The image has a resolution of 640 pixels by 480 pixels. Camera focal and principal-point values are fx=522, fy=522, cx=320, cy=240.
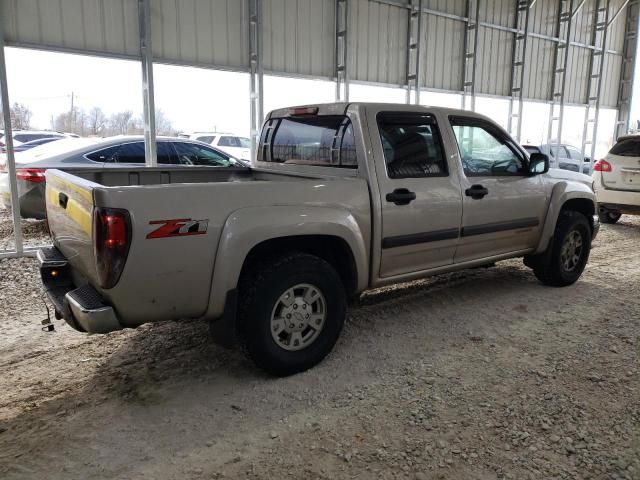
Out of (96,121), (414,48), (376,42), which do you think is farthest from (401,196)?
(414,48)

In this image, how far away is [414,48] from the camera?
9945 millimetres

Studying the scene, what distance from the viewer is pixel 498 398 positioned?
3176 millimetres

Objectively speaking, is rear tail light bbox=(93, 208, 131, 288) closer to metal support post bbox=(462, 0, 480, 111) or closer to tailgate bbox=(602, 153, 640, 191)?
tailgate bbox=(602, 153, 640, 191)

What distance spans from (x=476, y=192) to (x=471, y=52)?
25.0 feet

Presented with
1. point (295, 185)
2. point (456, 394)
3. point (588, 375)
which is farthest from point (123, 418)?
point (588, 375)

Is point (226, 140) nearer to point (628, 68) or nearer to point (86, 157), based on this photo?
point (86, 157)

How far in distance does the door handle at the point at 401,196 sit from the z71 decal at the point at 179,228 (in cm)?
147

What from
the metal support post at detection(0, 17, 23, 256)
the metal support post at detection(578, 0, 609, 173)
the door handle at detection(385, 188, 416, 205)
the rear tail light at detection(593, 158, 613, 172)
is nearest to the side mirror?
the door handle at detection(385, 188, 416, 205)

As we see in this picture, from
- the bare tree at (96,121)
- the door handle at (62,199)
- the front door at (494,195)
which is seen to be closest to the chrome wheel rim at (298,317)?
the door handle at (62,199)

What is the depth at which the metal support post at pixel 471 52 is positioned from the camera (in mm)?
10711

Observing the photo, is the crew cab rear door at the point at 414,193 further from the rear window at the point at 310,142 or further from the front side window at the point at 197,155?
the front side window at the point at 197,155

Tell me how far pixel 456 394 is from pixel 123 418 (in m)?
1.98

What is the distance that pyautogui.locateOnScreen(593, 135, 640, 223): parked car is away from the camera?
8711 mm

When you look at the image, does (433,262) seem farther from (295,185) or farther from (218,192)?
(218,192)
